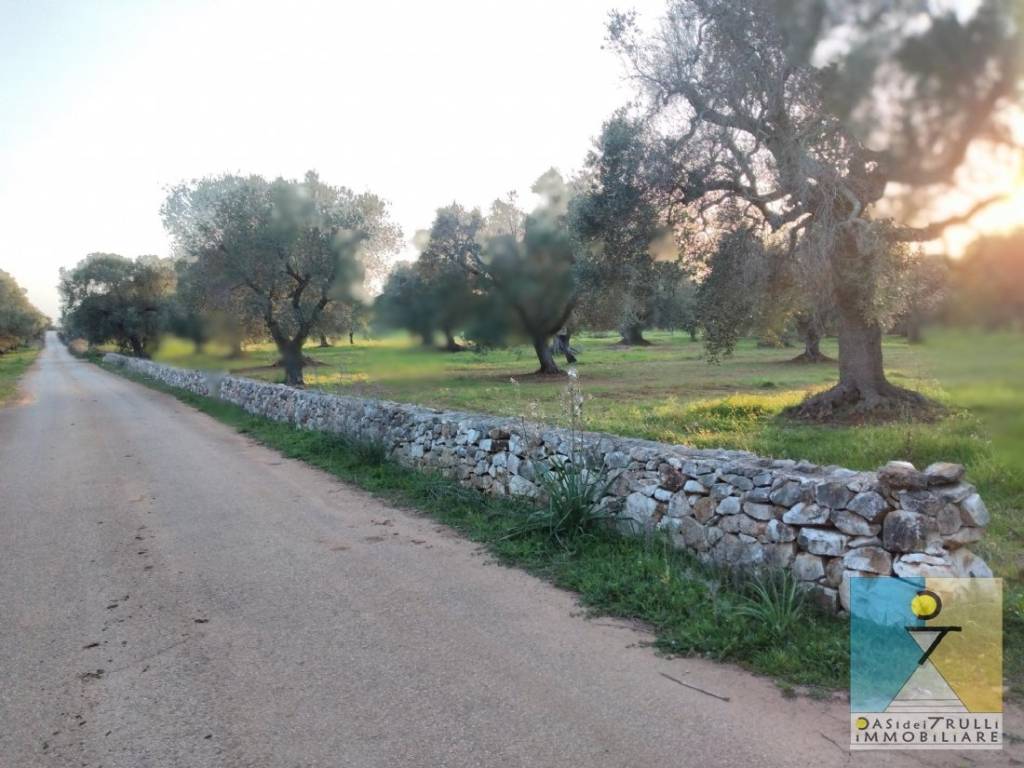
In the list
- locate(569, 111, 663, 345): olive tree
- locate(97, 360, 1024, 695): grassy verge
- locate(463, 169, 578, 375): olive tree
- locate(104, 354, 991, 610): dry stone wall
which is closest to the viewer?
locate(97, 360, 1024, 695): grassy verge

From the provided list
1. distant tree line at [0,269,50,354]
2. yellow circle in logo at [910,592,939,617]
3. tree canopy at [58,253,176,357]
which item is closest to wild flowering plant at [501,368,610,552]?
yellow circle in logo at [910,592,939,617]

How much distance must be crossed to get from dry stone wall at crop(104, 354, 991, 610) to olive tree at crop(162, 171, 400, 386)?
1752cm

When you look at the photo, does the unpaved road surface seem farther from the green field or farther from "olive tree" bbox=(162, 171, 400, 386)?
"olive tree" bbox=(162, 171, 400, 386)

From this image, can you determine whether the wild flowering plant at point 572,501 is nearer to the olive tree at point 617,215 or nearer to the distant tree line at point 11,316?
the olive tree at point 617,215

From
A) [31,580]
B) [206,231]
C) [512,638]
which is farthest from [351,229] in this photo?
[512,638]

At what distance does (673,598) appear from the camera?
4.66 meters

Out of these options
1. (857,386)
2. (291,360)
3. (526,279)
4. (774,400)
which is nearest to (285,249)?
(291,360)

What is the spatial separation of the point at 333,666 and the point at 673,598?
7.29 ft

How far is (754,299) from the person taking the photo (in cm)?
1395

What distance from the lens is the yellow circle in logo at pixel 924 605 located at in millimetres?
4059

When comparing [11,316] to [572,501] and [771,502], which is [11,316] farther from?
[771,502]

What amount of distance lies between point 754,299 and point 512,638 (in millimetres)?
11250

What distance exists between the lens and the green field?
2.73 metres

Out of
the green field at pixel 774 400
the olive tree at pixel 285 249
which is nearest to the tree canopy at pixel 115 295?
the olive tree at pixel 285 249
